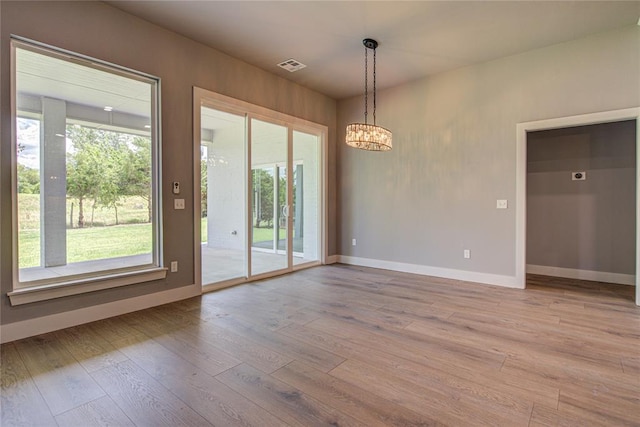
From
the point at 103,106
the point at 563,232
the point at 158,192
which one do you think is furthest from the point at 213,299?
the point at 563,232

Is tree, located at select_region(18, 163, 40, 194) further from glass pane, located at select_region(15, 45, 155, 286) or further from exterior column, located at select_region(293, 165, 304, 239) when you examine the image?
exterior column, located at select_region(293, 165, 304, 239)

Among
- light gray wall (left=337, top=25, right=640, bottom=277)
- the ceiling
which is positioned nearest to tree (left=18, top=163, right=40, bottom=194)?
the ceiling

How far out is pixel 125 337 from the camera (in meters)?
2.77

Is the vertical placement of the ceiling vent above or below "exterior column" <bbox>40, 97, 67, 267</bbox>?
above

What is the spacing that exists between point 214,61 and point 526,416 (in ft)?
15.4

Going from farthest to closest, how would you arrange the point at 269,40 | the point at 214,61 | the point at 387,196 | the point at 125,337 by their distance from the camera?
1. the point at 387,196
2. the point at 214,61
3. the point at 269,40
4. the point at 125,337

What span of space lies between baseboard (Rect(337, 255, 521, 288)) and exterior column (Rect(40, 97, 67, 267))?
4348 mm

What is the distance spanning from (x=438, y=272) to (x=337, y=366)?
3.28 meters

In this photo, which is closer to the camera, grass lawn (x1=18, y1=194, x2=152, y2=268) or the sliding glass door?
grass lawn (x1=18, y1=194, x2=152, y2=268)

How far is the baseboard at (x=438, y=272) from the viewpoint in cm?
449

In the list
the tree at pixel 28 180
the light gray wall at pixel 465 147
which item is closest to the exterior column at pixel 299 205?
the light gray wall at pixel 465 147

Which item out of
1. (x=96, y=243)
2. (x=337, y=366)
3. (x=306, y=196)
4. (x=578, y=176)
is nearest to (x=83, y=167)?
(x=96, y=243)

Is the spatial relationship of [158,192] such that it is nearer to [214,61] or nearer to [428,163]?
[214,61]

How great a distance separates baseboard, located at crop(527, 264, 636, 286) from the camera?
15.0 feet
